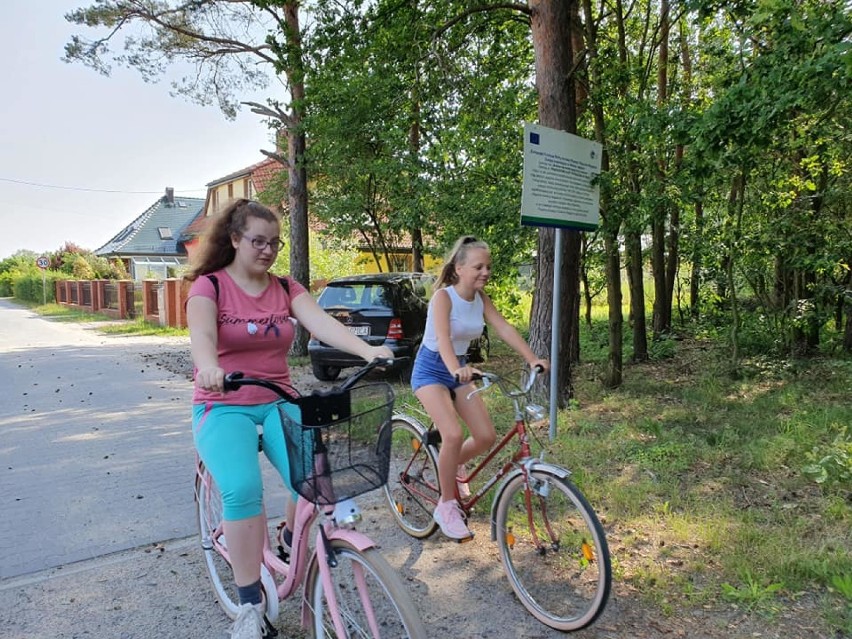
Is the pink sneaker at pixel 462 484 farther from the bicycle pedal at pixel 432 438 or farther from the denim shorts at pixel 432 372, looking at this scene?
the denim shorts at pixel 432 372

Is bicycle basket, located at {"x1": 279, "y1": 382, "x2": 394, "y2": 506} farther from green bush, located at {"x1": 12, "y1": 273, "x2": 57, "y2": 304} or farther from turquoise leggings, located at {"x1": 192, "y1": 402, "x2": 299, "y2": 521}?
green bush, located at {"x1": 12, "y1": 273, "x2": 57, "y2": 304}

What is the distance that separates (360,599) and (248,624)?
1.89 feet

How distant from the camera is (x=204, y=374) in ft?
6.62

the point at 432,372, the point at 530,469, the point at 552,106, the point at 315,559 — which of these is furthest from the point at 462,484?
the point at 552,106

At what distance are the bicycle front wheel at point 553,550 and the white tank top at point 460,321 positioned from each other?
901 millimetres

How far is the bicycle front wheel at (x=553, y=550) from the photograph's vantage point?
2676 millimetres

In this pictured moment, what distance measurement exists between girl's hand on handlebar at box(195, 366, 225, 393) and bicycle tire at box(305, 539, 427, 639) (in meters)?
0.70

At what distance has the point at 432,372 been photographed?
3480mm

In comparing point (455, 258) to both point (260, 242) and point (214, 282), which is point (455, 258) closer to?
point (260, 242)

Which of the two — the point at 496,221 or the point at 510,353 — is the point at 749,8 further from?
the point at 510,353

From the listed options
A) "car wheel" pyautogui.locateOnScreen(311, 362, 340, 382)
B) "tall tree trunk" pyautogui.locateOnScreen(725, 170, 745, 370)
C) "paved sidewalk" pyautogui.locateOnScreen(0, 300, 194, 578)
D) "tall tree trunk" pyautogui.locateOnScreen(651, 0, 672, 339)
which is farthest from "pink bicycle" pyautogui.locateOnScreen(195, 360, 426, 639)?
"tall tree trunk" pyautogui.locateOnScreen(725, 170, 745, 370)

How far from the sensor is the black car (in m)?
8.71

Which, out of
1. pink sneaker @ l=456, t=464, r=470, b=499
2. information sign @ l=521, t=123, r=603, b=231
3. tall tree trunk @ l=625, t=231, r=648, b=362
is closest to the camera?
pink sneaker @ l=456, t=464, r=470, b=499

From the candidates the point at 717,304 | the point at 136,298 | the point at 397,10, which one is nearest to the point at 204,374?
the point at 397,10
